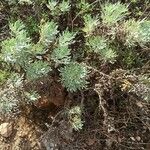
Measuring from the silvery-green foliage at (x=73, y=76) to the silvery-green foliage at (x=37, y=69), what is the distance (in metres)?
0.11

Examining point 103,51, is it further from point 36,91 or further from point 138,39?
point 36,91

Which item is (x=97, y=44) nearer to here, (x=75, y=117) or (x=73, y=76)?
(x=73, y=76)

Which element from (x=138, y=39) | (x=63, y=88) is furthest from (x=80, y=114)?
(x=138, y=39)

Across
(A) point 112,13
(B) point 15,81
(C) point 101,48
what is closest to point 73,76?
(C) point 101,48

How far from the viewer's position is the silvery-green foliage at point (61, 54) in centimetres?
251

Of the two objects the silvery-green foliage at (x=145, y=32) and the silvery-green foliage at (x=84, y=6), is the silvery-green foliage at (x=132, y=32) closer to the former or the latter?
the silvery-green foliage at (x=145, y=32)

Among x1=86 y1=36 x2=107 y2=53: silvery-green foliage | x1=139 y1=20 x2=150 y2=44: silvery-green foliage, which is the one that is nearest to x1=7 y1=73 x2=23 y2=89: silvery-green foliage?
x1=86 y1=36 x2=107 y2=53: silvery-green foliage

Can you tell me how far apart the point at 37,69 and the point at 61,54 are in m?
0.17

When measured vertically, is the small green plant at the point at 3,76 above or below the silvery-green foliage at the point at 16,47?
below

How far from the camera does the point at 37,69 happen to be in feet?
8.38

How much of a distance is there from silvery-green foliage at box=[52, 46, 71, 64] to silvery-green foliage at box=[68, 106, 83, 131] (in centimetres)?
34

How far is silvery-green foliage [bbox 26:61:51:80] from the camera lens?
8.38ft

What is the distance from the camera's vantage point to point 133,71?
2.86m

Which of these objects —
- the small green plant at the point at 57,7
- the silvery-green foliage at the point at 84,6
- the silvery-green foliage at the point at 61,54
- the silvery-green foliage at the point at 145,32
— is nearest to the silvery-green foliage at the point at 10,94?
the silvery-green foliage at the point at 61,54
